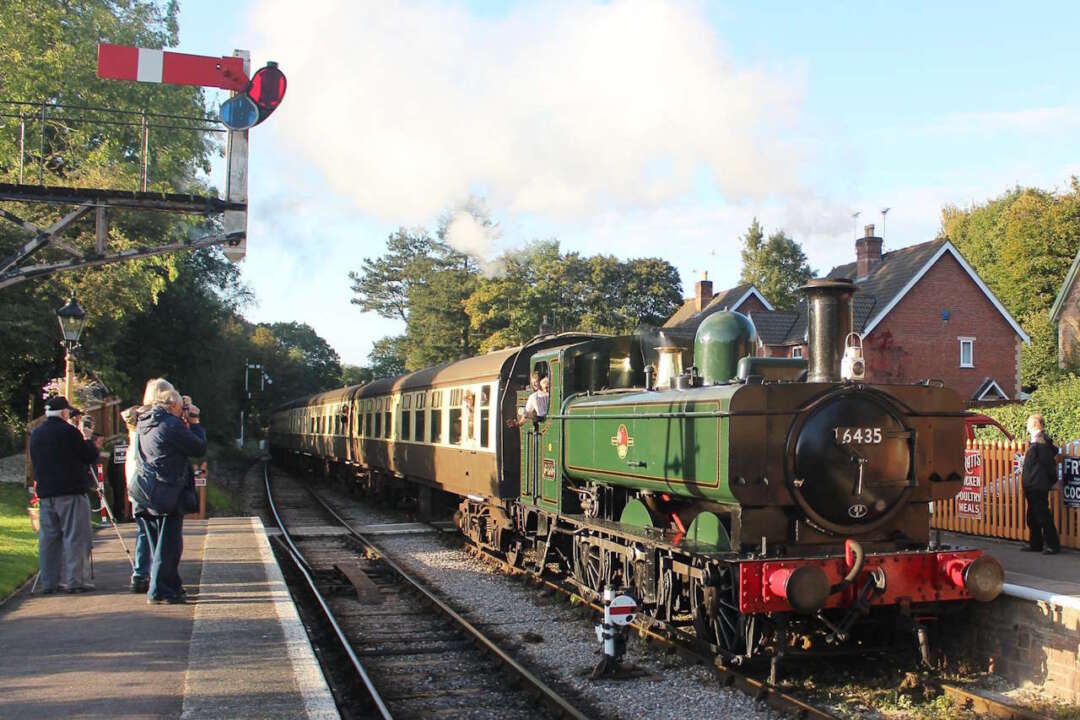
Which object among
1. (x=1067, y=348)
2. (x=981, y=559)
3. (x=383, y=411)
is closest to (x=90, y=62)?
(x=383, y=411)

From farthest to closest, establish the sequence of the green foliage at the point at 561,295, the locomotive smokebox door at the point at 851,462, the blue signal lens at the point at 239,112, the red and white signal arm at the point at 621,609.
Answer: the green foliage at the point at 561,295
the blue signal lens at the point at 239,112
the red and white signal arm at the point at 621,609
the locomotive smokebox door at the point at 851,462

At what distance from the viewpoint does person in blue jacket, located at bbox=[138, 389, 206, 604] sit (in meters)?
7.41

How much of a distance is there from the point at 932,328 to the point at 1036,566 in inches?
996

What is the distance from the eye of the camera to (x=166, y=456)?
7457 millimetres

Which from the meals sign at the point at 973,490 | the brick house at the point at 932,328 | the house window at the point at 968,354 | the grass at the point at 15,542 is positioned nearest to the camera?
the grass at the point at 15,542

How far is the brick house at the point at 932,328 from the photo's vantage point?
32.0 meters

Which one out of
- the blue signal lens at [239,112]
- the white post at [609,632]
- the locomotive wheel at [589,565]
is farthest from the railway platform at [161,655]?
the blue signal lens at [239,112]

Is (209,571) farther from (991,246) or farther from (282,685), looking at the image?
(991,246)

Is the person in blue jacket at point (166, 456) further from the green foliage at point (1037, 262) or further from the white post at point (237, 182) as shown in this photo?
the green foliage at point (1037, 262)

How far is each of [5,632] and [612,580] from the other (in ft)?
17.3

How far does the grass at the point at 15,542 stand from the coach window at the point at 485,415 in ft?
18.6

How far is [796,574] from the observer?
6293mm

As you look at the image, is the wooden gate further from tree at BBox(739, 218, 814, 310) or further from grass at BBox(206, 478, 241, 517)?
tree at BBox(739, 218, 814, 310)

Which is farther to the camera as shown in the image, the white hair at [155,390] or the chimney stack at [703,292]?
the chimney stack at [703,292]
